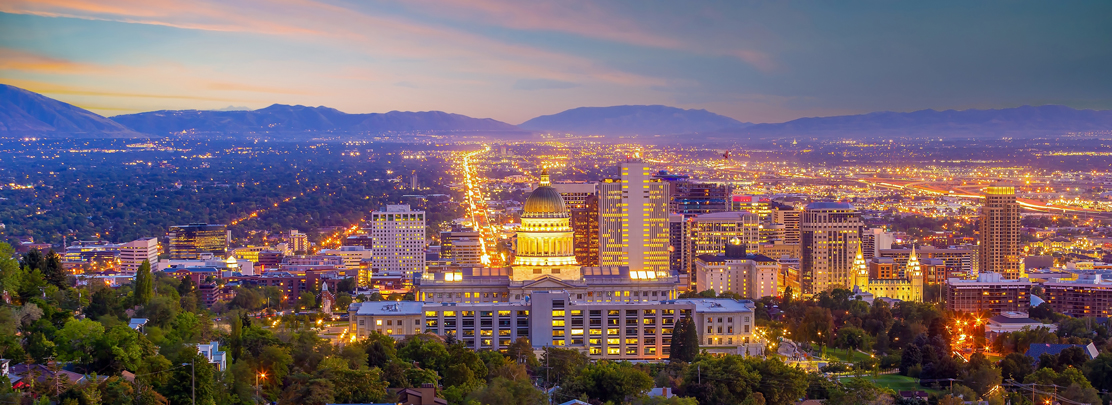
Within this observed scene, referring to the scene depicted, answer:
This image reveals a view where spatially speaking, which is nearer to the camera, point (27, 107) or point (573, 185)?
point (573, 185)

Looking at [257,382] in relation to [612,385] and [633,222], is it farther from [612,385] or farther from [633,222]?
[633,222]

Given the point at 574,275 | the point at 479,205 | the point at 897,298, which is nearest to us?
the point at 574,275

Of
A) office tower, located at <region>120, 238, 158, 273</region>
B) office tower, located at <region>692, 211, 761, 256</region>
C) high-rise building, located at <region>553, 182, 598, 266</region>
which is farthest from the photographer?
office tower, located at <region>692, 211, 761, 256</region>

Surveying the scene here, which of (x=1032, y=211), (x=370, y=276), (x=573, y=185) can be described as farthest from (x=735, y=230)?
(x=1032, y=211)

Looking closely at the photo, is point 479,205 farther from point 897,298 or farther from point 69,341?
point 69,341

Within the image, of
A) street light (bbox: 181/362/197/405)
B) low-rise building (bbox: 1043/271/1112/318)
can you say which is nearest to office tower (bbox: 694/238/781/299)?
low-rise building (bbox: 1043/271/1112/318)

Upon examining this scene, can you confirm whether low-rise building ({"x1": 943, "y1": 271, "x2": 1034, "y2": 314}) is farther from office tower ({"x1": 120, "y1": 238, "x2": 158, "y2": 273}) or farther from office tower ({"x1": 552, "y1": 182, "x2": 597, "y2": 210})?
office tower ({"x1": 120, "y1": 238, "x2": 158, "y2": 273})

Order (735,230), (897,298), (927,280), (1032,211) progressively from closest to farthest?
1. (897,298)
2. (927,280)
3. (735,230)
4. (1032,211)
